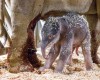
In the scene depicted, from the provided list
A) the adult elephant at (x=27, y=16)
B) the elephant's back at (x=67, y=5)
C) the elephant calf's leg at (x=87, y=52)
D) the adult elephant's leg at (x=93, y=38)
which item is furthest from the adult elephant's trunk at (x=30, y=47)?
the adult elephant's leg at (x=93, y=38)

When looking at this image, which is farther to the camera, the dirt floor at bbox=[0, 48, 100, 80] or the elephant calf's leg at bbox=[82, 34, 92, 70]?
the elephant calf's leg at bbox=[82, 34, 92, 70]

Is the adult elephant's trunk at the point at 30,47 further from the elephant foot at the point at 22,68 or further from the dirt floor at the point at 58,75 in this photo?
the dirt floor at the point at 58,75

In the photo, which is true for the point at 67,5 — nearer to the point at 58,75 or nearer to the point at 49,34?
the point at 49,34

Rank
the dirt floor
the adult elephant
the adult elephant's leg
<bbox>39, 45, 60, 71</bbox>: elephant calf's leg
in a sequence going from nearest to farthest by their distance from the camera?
the dirt floor < the adult elephant < <bbox>39, 45, 60, 71</bbox>: elephant calf's leg < the adult elephant's leg

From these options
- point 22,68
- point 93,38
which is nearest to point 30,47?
point 22,68

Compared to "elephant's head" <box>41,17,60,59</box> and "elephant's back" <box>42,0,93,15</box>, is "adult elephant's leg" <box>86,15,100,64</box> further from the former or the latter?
"elephant's head" <box>41,17,60,59</box>

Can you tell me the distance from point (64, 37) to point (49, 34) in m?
0.21

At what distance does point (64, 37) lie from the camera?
2781 mm

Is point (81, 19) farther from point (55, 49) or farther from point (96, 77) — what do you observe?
point (96, 77)

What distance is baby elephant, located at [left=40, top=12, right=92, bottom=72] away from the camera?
264 centimetres

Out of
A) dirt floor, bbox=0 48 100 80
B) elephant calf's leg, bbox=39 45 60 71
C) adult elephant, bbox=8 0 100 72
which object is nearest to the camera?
dirt floor, bbox=0 48 100 80

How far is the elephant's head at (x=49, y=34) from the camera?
260 centimetres

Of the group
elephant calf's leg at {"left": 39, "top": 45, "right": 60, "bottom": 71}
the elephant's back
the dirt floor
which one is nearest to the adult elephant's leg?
the elephant's back

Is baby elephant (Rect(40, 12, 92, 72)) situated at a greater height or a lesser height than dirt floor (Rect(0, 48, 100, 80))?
greater
